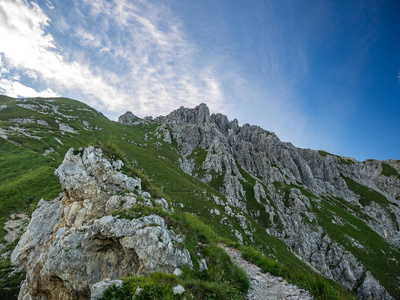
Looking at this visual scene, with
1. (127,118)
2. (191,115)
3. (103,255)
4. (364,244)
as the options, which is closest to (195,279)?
(103,255)

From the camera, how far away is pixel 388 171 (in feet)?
464

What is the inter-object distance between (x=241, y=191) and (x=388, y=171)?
156 metres

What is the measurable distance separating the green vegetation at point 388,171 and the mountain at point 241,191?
0.63 meters

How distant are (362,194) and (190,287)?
165562 mm

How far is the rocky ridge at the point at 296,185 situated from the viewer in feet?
201

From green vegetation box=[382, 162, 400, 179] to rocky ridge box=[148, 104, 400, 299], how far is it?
1.59 metres

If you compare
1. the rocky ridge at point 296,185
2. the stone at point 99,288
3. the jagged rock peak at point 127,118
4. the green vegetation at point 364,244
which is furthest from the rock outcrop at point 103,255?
the jagged rock peak at point 127,118

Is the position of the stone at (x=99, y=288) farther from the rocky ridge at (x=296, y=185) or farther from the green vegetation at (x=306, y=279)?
the rocky ridge at (x=296, y=185)

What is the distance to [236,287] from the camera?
7895 mm

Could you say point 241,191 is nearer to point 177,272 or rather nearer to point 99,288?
point 177,272

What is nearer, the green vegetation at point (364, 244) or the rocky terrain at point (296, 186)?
the green vegetation at point (364, 244)

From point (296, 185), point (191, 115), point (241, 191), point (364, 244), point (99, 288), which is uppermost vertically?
point (191, 115)

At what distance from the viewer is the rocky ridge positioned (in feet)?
201

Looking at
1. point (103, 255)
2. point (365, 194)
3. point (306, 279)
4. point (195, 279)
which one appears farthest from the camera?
point (365, 194)
